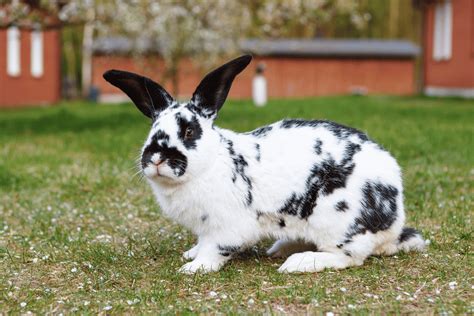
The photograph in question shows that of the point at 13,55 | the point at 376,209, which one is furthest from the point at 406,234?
the point at 13,55

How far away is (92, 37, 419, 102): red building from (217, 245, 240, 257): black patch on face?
30.2 metres

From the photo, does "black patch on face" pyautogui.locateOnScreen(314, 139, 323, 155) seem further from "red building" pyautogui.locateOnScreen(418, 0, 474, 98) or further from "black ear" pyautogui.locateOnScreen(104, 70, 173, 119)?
"red building" pyautogui.locateOnScreen(418, 0, 474, 98)

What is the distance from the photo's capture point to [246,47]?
2859 centimetres

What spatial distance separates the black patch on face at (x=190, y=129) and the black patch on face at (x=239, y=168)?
0.30 meters

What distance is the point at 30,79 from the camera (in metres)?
29.0

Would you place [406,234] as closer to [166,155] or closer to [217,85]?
[217,85]

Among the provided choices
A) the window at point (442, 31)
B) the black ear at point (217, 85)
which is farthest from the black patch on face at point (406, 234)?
the window at point (442, 31)

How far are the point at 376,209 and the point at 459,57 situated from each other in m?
21.6

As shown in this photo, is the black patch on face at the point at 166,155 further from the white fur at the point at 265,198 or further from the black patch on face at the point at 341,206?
the black patch on face at the point at 341,206

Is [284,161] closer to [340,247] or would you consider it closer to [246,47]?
[340,247]

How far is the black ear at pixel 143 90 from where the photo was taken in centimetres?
489

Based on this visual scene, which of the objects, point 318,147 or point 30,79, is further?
point 30,79

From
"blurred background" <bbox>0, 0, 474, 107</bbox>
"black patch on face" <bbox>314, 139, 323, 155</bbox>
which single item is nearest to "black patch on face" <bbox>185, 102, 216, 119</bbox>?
"black patch on face" <bbox>314, 139, 323, 155</bbox>

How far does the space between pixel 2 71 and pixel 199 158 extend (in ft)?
79.5
